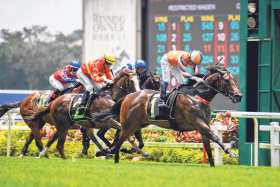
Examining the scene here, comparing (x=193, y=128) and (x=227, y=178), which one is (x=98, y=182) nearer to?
(x=227, y=178)

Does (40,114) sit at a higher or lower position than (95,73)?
lower

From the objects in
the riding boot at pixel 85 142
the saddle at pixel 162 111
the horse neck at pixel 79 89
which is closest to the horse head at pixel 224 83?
the saddle at pixel 162 111

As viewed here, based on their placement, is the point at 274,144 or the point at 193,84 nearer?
the point at 193,84

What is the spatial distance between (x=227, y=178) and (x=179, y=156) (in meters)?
3.68

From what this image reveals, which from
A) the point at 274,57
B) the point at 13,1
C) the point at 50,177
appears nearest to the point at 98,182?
the point at 50,177

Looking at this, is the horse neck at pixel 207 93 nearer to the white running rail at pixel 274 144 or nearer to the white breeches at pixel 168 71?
the white breeches at pixel 168 71

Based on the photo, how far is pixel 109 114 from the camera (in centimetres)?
965

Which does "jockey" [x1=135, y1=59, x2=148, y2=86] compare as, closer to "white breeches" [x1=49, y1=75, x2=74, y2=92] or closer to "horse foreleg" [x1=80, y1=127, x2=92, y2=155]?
"horse foreleg" [x1=80, y1=127, x2=92, y2=155]

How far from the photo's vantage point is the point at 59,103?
34.3 feet

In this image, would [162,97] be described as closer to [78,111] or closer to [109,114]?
[109,114]

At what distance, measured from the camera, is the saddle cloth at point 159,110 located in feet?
29.4

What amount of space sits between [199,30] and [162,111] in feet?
19.7

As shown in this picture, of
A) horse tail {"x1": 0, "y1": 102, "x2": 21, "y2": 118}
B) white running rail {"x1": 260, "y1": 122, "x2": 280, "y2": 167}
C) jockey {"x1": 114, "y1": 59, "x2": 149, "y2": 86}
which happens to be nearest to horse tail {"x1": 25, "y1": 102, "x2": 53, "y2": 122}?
horse tail {"x1": 0, "y1": 102, "x2": 21, "y2": 118}

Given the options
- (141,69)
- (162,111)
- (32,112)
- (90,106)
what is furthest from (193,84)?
(32,112)
